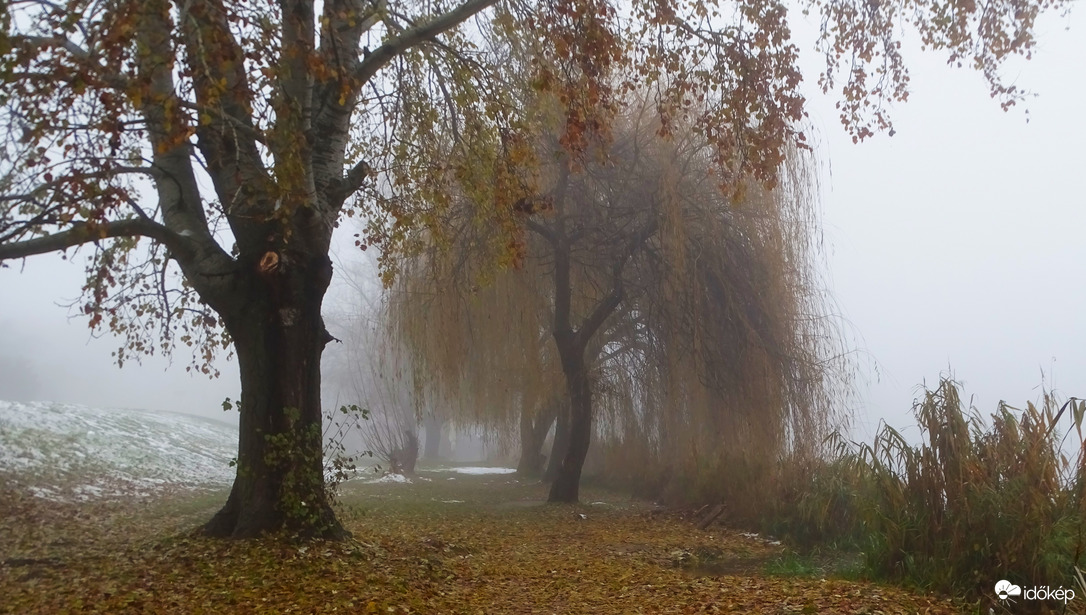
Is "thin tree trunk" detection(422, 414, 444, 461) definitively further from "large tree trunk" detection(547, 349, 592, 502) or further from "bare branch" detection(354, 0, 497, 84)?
"bare branch" detection(354, 0, 497, 84)

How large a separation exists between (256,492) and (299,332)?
1.24 metres

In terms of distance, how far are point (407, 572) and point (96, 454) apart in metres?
11.6

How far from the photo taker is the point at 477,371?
1259 centimetres

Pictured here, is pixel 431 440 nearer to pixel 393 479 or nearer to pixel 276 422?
pixel 393 479

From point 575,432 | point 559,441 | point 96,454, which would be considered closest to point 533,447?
point 559,441

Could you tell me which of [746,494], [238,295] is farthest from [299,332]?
[746,494]

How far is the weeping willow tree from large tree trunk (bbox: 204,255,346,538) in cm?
415

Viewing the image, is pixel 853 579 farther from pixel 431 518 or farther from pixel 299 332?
pixel 431 518

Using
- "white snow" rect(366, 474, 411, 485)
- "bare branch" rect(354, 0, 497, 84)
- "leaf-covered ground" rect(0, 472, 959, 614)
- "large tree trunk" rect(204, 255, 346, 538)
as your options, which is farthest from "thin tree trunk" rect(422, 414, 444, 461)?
"bare branch" rect(354, 0, 497, 84)

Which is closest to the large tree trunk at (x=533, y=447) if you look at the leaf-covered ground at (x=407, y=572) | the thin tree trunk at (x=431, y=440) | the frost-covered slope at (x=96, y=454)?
the frost-covered slope at (x=96, y=454)

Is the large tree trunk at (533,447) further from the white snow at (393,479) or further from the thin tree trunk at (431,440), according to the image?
the thin tree trunk at (431,440)

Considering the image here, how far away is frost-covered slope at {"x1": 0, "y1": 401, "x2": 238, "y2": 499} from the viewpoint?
38.9ft

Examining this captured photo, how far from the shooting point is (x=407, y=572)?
5453 mm

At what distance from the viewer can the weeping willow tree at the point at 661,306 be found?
10758 mm
